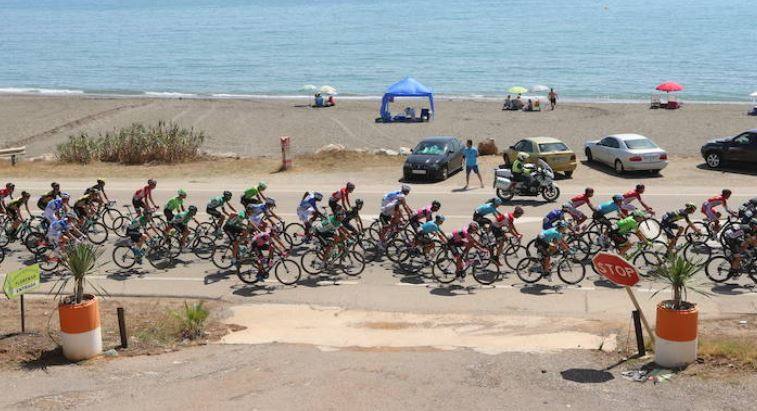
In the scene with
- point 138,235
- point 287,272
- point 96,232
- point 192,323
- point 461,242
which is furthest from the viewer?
point 96,232

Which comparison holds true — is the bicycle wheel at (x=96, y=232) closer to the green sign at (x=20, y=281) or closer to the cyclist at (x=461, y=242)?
the green sign at (x=20, y=281)

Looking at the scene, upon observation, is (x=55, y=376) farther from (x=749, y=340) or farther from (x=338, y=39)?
(x=338, y=39)

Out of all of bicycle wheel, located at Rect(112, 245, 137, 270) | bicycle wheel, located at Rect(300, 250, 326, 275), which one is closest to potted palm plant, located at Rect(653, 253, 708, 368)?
bicycle wheel, located at Rect(300, 250, 326, 275)

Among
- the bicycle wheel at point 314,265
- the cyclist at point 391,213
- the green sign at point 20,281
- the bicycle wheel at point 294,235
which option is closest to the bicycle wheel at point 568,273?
the cyclist at point 391,213

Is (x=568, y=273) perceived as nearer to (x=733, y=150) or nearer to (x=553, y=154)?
(x=553, y=154)

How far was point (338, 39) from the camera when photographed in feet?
452

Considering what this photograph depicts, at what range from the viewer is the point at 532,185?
2480 cm

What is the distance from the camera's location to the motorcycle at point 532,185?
81.2 feet

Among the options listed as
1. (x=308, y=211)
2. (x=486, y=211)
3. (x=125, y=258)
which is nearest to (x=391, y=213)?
(x=308, y=211)

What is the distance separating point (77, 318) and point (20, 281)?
136 cm

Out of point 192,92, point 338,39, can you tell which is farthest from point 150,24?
point 192,92

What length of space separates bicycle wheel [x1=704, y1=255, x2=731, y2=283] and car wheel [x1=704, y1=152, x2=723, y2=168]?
1457 centimetres

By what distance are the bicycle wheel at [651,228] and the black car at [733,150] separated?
11526 millimetres

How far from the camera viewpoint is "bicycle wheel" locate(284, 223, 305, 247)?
20.1m
